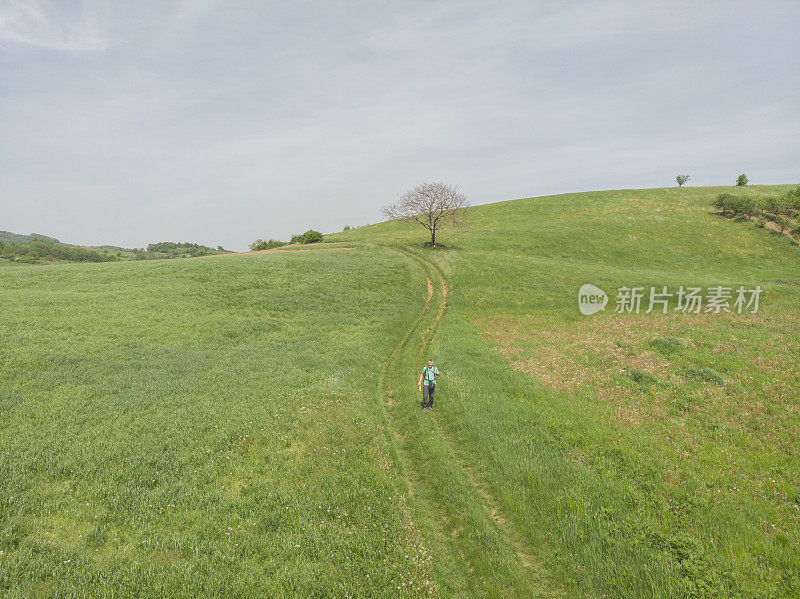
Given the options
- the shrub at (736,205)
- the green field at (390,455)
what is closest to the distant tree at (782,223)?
the shrub at (736,205)

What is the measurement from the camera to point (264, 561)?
8094 millimetres

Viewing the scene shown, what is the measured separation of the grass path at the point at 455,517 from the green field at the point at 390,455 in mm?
60

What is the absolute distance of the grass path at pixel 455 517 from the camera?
7977 millimetres

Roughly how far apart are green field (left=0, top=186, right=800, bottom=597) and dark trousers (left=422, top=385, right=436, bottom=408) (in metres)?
0.61

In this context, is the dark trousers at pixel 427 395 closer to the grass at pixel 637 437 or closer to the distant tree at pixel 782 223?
the grass at pixel 637 437

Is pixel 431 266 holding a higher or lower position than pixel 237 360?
higher

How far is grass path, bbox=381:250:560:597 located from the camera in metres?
7.98

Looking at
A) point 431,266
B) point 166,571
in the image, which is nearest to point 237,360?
point 166,571

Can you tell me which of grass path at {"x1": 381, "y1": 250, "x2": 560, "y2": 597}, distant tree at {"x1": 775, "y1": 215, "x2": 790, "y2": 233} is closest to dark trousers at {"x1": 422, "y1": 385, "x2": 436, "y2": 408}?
grass path at {"x1": 381, "y1": 250, "x2": 560, "y2": 597}

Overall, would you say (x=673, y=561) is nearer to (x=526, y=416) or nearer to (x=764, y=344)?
(x=526, y=416)

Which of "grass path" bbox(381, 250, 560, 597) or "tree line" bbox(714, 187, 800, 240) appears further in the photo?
"tree line" bbox(714, 187, 800, 240)

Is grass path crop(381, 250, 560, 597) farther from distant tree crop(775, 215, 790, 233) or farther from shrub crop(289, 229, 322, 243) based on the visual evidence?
distant tree crop(775, 215, 790, 233)

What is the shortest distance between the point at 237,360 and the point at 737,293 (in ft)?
158

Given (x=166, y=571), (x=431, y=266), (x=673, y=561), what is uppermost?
(x=431, y=266)
